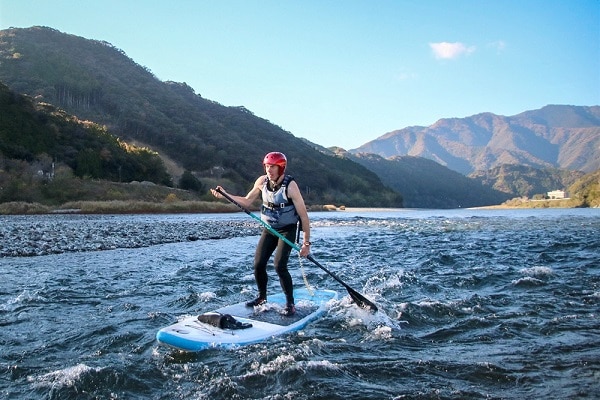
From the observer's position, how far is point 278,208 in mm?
8594

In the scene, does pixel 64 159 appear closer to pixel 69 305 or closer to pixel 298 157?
pixel 69 305

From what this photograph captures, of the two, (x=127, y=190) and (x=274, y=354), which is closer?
(x=274, y=354)

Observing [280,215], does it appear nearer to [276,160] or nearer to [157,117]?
[276,160]

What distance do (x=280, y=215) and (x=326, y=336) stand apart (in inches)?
90.0

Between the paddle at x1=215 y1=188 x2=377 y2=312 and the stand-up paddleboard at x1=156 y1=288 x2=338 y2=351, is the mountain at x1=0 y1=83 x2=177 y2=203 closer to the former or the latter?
the paddle at x1=215 y1=188 x2=377 y2=312

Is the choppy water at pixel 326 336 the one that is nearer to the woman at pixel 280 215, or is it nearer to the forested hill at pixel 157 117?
the woman at pixel 280 215

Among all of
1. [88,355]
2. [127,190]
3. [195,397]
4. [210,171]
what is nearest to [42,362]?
[88,355]

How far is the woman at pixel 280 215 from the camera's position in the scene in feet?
27.3

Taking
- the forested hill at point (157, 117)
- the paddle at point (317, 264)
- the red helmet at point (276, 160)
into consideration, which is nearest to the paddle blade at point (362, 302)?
the paddle at point (317, 264)

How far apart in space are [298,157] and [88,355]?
164 meters

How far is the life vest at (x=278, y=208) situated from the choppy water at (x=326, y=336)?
6.34ft

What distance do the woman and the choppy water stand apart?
1.24m

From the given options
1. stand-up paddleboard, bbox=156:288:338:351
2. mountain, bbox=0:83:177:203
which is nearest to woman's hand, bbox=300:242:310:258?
stand-up paddleboard, bbox=156:288:338:351

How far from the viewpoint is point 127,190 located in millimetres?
67312
